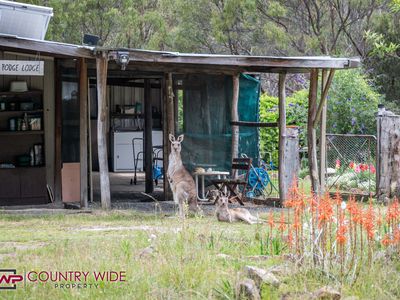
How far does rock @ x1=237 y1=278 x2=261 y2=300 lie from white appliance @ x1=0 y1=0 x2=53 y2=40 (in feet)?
29.0

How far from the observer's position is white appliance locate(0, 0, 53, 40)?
48.8 feet

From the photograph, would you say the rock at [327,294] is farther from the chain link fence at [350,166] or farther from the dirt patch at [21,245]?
the chain link fence at [350,166]

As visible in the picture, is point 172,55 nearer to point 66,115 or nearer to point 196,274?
point 66,115

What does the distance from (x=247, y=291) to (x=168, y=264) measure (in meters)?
1.02

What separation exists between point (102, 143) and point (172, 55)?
2049mm

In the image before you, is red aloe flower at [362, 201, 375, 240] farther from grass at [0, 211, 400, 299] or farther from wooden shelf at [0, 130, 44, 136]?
wooden shelf at [0, 130, 44, 136]

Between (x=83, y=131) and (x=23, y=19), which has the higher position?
(x=23, y=19)

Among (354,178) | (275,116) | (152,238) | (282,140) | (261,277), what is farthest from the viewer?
(275,116)

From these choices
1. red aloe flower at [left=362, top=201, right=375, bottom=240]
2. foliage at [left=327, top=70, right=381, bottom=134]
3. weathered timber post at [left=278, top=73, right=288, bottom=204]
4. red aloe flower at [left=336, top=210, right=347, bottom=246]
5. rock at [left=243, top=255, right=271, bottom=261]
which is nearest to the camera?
red aloe flower at [left=336, top=210, right=347, bottom=246]

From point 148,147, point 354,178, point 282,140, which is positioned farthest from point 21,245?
point 354,178

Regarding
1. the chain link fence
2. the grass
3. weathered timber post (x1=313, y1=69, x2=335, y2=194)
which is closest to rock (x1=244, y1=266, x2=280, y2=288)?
the grass

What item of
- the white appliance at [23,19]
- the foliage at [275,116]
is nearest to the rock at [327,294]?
the white appliance at [23,19]

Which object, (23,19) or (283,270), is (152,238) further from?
(23,19)

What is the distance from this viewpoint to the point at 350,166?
67.3 ft
